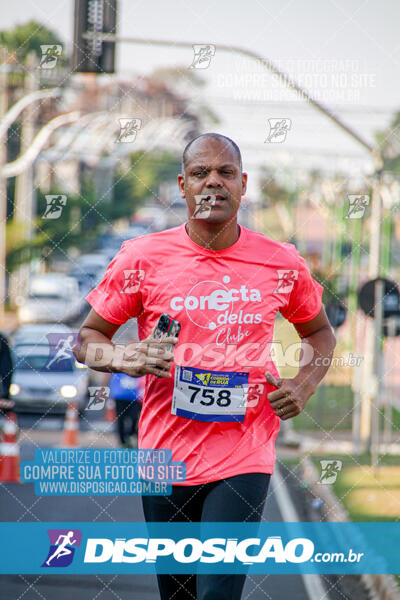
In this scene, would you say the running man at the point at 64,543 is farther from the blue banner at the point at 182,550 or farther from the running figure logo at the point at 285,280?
the running figure logo at the point at 285,280

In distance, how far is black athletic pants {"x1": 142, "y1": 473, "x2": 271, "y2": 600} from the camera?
3.34m

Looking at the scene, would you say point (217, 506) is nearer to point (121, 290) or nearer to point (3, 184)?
point (121, 290)

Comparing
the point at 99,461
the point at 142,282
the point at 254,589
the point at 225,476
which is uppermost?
the point at 142,282

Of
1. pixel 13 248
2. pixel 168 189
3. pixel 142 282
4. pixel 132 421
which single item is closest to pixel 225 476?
pixel 142 282

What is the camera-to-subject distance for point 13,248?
24594mm

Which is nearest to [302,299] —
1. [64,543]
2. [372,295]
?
[64,543]

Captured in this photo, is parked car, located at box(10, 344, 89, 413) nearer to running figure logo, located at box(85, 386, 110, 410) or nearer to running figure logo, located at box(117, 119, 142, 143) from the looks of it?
running figure logo, located at box(117, 119, 142, 143)

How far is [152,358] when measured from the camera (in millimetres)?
3311

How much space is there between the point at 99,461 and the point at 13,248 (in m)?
20.4

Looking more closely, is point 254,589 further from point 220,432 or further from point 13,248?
point 13,248

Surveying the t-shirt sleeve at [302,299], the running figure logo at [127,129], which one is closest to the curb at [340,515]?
the t-shirt sleeve at [302,299]

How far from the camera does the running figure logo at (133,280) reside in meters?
3.60

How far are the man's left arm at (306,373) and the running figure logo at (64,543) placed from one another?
4.79 ft

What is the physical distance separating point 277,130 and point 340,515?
360 centimetres
